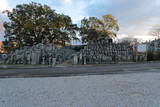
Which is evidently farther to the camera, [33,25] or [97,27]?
[97,27]

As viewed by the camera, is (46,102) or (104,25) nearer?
(46,102)

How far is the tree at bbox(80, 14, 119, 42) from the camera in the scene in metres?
28.5

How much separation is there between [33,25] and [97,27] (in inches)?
561

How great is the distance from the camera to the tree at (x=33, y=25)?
2134 cm

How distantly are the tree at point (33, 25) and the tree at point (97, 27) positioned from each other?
6.65m

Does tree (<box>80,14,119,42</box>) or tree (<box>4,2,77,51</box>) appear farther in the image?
tree (<box>80,14,119,42</box>)

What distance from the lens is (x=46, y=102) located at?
3.16 m

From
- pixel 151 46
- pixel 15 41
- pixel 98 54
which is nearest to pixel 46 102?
pixel 98 54

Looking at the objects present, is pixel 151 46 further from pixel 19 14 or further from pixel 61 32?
pixel 19 14

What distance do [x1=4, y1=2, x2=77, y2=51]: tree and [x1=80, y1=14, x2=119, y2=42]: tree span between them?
6.65 m

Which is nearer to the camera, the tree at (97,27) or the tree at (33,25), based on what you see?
the tree at (33,25)

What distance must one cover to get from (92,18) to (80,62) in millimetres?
17507

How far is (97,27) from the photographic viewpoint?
28750 millimetres

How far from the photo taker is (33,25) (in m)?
20.9
